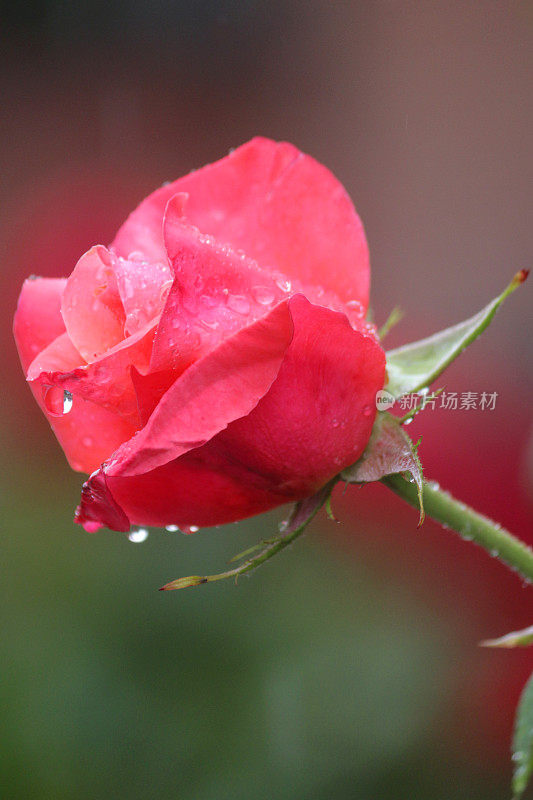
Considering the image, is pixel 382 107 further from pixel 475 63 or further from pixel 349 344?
pixel 349 344

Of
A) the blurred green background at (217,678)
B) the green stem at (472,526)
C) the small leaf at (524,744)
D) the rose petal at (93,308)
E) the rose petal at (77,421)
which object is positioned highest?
the rose petal at (93,308)

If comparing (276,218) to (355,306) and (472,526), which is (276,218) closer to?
(355,306)

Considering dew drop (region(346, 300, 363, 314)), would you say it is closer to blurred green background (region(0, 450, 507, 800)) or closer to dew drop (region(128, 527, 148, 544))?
dew drop (region(128, 527, 148, 544))

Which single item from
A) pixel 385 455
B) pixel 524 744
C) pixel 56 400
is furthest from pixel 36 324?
pixel 524 744

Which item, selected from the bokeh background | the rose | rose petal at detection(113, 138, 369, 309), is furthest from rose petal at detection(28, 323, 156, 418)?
the bokeh background

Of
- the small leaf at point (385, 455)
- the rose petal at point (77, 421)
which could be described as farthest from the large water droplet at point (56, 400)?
the small leaf at point (385, 455)

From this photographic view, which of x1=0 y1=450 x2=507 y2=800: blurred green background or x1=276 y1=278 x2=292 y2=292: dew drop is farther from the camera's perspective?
x1=0 y1=450 x2=507 y2=800: blurred green background

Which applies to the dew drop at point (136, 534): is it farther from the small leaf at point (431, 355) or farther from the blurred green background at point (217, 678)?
the blurred green background at point (217, 678)
